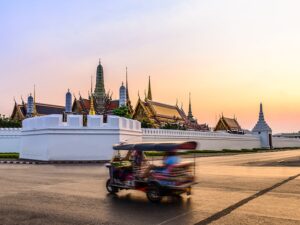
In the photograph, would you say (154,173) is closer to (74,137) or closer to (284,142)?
(74,137)

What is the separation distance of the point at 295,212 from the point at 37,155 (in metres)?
23.9

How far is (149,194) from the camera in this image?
29.1ft

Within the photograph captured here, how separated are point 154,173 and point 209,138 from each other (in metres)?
38.8

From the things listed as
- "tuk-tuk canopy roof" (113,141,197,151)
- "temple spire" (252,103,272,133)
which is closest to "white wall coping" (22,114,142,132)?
"tuk-tuk canopy roof" (113,141,197,151)

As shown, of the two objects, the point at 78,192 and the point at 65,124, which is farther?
the point at 65,124

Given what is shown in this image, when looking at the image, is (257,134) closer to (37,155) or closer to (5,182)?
(37,155)

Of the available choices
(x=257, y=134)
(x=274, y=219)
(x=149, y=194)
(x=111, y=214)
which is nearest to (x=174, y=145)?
(x=149, y=194)

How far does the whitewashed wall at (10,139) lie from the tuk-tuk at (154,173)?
29445 mm

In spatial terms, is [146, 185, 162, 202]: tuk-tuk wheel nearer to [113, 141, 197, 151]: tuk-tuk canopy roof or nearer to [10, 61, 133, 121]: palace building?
[113, 141, 197, 151]: tuk-tuk canopy roof

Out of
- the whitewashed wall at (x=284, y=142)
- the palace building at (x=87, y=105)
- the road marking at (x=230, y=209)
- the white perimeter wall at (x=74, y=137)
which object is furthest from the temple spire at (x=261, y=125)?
the road marking at (x=230, y=209)

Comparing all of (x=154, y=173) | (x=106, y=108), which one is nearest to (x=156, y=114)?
(x=106, y=108)

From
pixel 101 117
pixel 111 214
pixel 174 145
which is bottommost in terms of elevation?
pixel 111 214

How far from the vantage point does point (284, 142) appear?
6881 cm

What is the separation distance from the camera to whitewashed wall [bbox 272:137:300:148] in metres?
65.3
